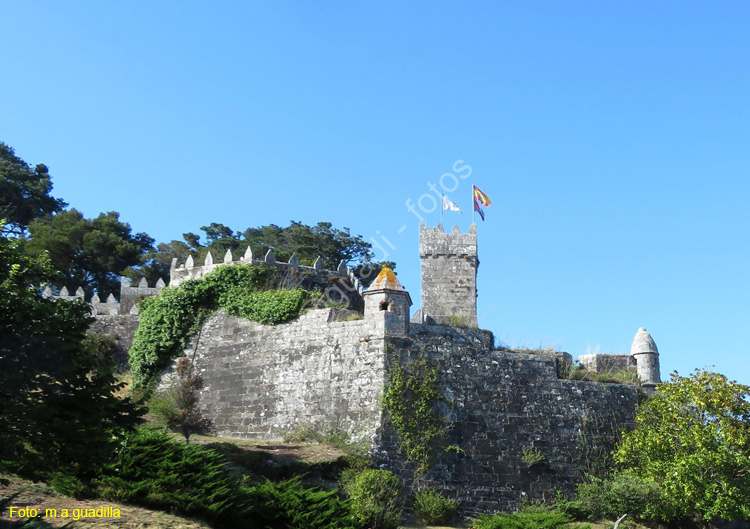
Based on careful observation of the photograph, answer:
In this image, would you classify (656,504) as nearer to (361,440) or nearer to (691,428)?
(691,428)

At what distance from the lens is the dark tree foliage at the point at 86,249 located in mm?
37969

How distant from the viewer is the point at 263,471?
18578mm

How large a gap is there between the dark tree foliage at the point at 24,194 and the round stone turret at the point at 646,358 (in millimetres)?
30995

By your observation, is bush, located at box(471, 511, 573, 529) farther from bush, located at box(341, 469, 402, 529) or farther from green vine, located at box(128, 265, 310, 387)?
green vine, located at box(128, 265, 310, 387)

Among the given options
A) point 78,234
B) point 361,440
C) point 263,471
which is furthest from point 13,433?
point 78,234

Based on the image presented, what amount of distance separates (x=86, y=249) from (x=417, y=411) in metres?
23.6

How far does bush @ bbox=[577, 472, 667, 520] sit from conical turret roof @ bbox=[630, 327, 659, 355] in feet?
14.4

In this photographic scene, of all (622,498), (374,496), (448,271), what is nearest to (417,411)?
(374,496)

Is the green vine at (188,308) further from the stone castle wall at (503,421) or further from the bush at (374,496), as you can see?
the bush at (374,496)

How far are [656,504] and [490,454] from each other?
4.15 m

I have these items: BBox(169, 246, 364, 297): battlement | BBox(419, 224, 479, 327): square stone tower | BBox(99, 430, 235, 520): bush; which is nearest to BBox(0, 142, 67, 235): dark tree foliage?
BBox(169, 246, 364, 297): battlement

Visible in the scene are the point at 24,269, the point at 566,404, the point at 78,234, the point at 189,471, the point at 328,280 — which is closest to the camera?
the point at 24,269

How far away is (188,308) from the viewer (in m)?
24.6

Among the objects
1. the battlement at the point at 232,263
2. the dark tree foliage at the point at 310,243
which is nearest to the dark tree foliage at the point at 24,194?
the dark tree foliage at the point at 310,243
